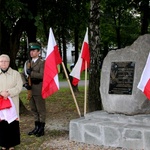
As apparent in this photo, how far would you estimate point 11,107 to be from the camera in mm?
6434

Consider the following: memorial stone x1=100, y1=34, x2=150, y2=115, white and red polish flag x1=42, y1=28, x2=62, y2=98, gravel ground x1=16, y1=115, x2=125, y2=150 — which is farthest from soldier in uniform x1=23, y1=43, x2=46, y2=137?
memorial stone x1=100, y1=34, x2=150, y2=115

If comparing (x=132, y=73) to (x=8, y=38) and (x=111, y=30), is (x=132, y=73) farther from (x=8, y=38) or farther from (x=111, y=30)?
(x=111, y=30)

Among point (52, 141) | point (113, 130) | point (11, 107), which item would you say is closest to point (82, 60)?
point (52, 141)

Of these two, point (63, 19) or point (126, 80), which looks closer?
point (126, 80)

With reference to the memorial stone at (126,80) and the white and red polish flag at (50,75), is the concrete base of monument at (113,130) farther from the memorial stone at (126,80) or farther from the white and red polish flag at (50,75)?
the white and red polish flag at (50,75)

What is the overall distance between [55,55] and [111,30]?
19.0 metres

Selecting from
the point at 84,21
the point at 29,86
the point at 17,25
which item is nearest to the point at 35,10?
the point at 17,25

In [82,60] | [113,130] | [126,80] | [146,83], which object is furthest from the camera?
[82,60]

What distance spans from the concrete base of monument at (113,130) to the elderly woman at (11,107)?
1.30 metres

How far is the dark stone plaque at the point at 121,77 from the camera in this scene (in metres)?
7.13

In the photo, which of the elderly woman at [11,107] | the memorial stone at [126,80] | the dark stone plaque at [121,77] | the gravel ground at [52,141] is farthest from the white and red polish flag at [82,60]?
the elderly woman at [11,107]

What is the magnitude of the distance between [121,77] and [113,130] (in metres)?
1.17

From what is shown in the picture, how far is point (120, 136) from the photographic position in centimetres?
656

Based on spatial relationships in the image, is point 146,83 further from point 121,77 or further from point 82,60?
point 82,60
